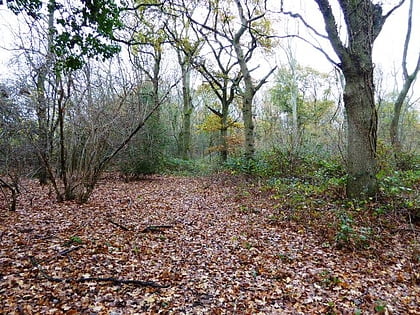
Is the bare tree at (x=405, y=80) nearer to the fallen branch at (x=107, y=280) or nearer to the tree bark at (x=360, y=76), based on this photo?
the tree bark at (x=360, y=76)

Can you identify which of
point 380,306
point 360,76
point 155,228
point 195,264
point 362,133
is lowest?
point 380,306

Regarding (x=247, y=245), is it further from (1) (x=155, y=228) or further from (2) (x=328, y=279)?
(1) (x=155, y=228)

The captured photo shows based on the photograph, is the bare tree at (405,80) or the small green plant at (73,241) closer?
the small green plant at (73,241)

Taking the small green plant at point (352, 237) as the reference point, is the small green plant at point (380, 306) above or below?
below

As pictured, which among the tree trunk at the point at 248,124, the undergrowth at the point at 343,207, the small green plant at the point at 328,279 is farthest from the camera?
the tree trunk at the point at 248,124

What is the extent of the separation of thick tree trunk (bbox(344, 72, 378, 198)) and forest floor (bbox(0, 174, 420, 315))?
0.94 meters

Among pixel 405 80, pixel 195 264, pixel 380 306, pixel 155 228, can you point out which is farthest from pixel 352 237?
pixel 405 80

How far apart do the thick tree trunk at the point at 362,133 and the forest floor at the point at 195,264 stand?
94 cm

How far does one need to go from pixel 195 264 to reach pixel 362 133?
4.61m

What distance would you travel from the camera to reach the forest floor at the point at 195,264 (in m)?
3.06

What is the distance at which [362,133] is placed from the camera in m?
6.05

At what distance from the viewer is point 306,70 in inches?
924

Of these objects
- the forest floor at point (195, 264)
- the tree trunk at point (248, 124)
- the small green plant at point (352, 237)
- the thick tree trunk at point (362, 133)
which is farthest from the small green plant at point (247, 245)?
the tree trunk at point (248, 124)

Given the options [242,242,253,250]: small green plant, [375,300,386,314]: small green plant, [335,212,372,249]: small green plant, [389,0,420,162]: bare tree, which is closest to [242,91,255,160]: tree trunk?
[389,0,420,162]: bare tree
